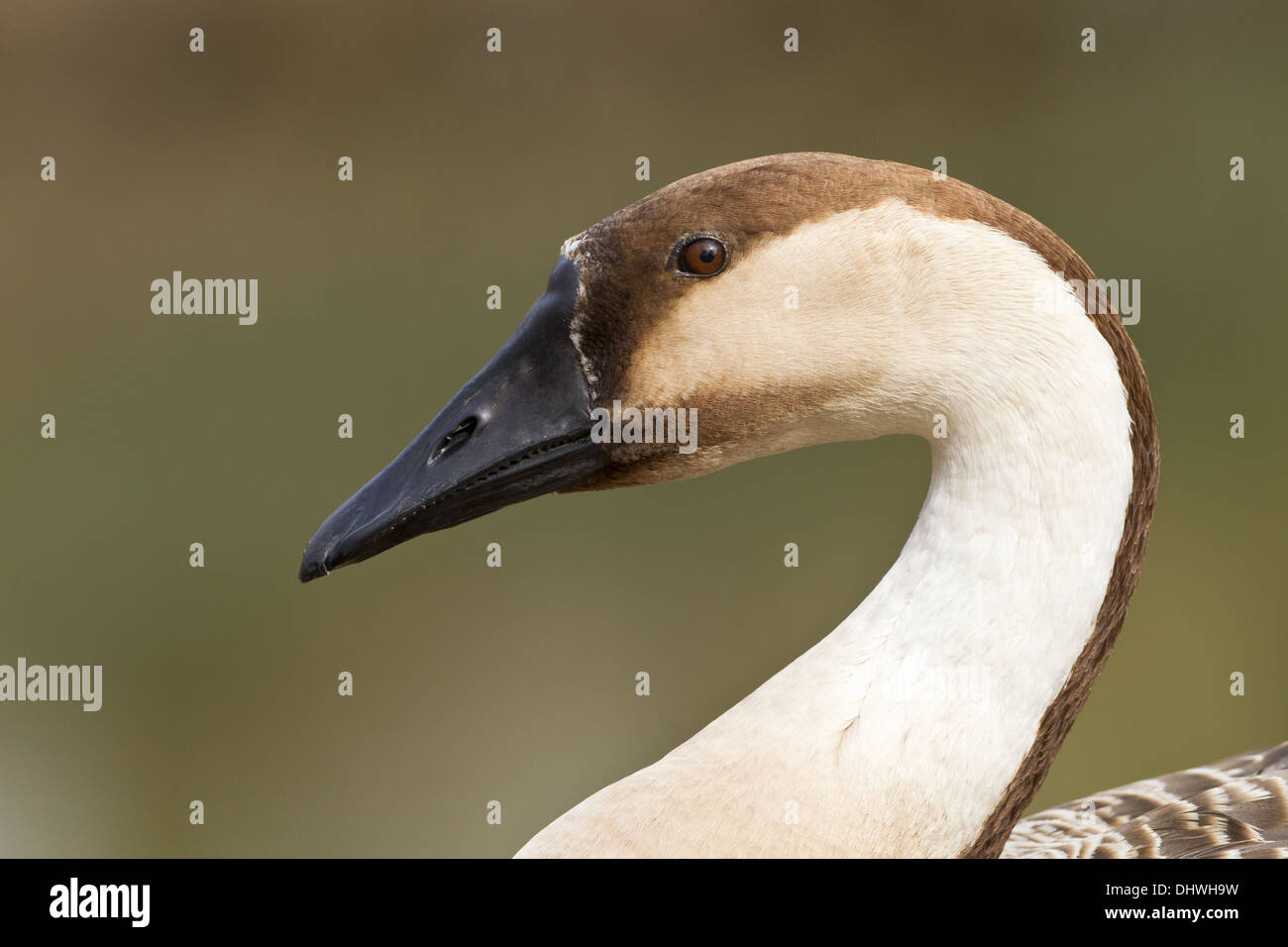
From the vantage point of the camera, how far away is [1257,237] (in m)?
6.67

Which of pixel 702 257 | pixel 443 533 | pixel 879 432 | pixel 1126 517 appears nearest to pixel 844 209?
pixel 702 257

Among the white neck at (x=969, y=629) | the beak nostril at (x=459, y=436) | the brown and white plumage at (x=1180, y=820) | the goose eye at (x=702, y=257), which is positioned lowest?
the brown and white plumage at (x=1180, y=820)

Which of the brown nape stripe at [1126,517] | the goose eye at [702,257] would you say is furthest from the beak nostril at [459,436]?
the brown nape stripe at [1126,517]

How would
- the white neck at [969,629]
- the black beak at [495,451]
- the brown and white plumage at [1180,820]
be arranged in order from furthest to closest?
1. the brown and white plumage at [1180,820]
2. the black beak at [495,451]
3. the white neck at [969,629]

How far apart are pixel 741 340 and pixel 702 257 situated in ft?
0.36

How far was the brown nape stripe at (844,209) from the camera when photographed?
1545mm

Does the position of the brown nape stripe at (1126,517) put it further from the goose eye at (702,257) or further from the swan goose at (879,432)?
the goose eye at (702,257)

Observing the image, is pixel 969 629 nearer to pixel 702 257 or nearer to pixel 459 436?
pixel 702 257

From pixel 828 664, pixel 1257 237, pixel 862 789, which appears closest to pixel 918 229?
pixel 828 664

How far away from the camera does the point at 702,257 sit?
5.14ft

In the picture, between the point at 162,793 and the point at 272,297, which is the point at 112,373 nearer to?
the point at 272,297

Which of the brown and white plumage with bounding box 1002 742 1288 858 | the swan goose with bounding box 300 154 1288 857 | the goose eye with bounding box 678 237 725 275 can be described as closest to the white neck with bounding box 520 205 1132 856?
the swan goose with bounding box 300 154 1288 857

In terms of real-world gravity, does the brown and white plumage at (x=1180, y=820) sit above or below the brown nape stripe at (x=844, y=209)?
below

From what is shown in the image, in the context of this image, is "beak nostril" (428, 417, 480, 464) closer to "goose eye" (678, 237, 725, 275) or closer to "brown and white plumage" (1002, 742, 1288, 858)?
"goose eye" (678, 237, 725, 275)
